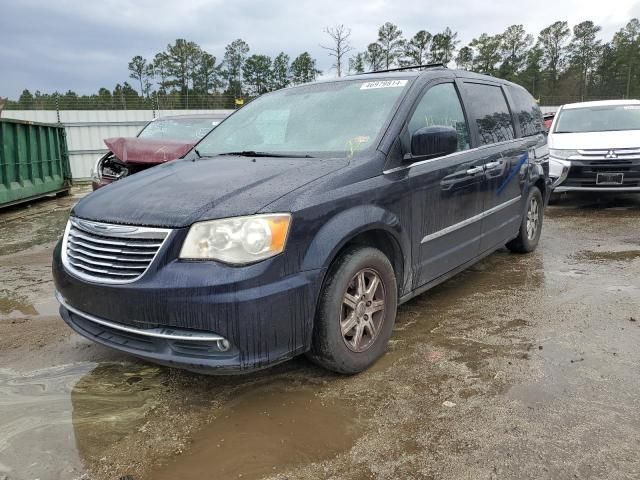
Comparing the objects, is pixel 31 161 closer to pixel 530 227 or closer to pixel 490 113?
pixel 490 113

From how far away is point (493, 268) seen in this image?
5152mm

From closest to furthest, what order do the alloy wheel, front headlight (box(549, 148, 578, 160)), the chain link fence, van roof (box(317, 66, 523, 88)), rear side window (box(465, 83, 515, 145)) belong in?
1. the alloy wheel
2. van roof (box(317, 66, 523, 88))
3. rear side window (box(465, 83, 515, 145))
4. front headlight (box(549, 148, 578, 160))
5. the chain link fence

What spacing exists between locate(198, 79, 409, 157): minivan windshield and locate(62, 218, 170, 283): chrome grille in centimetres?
114

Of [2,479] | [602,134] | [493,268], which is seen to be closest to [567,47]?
[602,134]

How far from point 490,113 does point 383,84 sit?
1.33m

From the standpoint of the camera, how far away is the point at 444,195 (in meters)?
3.52

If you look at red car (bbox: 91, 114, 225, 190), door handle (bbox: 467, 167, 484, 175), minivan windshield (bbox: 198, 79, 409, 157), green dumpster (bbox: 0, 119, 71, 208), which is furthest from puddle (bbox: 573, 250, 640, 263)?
green dumpster (bbox: 0, 119, 71, 208)

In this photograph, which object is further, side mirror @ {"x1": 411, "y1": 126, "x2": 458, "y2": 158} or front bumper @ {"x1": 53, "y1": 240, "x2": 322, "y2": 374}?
side mirror @ {"x1": 411, "y1": 126, "x2": 458, "y2": 158}

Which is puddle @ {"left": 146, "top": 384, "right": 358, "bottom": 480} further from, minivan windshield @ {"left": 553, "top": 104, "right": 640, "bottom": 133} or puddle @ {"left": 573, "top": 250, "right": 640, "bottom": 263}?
minivan windshield @ {"left": 553, "top": 104, "right": 640, "bottom": 133}

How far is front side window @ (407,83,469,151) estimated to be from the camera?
3.39 m

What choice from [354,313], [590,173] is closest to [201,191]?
[354,313]

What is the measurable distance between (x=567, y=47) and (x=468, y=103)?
233 feet

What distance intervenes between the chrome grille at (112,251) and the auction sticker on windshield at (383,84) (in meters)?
1.87

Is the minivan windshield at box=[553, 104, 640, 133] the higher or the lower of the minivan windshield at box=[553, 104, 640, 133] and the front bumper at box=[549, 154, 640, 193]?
the higher
